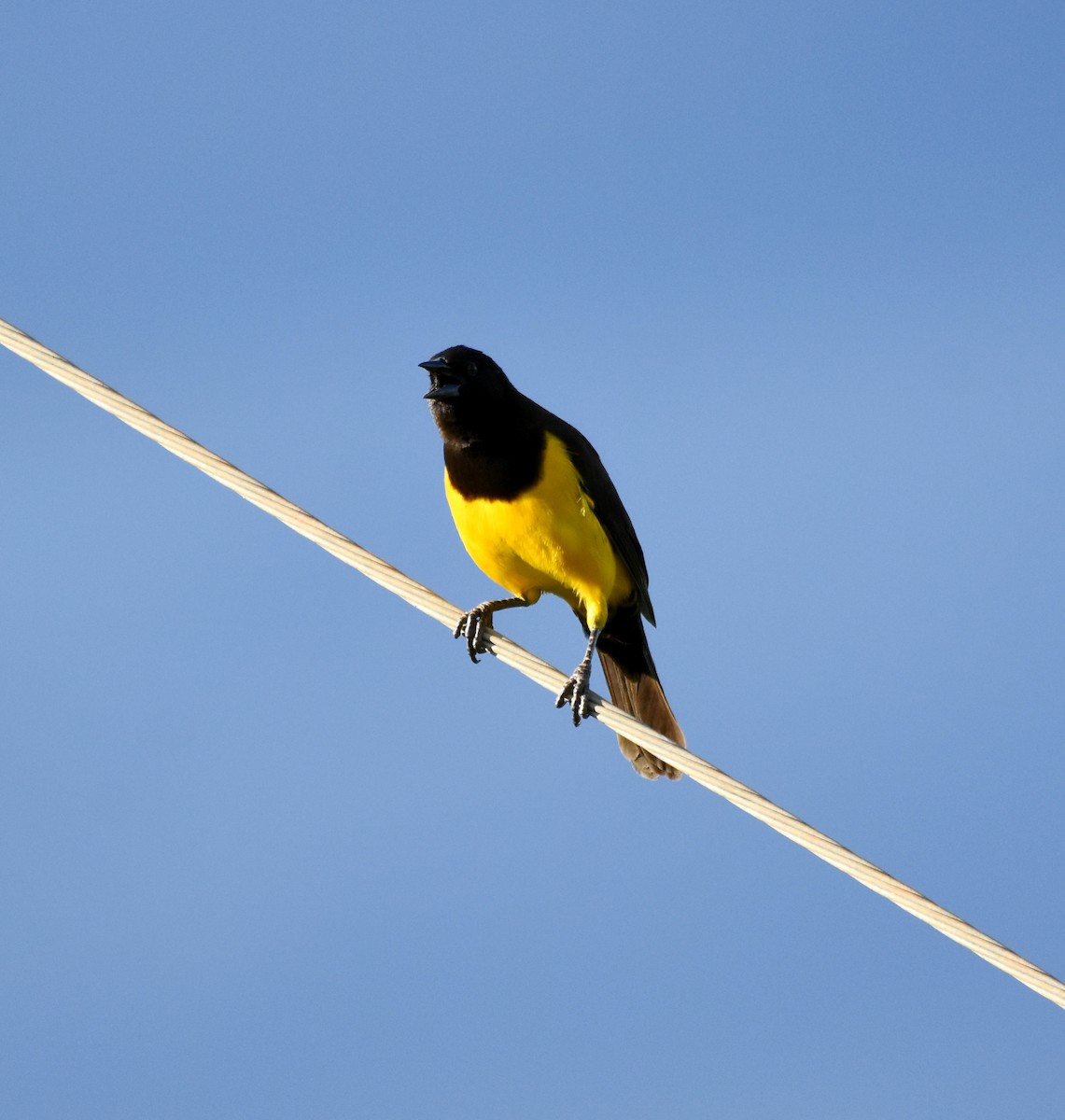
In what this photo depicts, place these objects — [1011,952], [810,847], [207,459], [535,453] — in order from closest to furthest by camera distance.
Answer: [1011,952], [810,847], [207,459], [535,453]

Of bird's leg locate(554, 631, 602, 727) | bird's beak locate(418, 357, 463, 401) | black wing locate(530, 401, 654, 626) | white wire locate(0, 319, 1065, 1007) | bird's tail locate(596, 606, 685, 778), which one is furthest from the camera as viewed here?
bird's tail locate(596, 606, 685, 778)

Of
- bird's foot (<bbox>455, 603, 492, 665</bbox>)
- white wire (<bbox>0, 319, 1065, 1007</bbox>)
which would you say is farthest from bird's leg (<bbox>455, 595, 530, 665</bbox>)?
white wire (<bbox>0, 319, 1065, 1007</bbox>)

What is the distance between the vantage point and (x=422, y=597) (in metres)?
5.58

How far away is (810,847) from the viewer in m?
4.55

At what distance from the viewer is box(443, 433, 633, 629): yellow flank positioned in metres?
7.27

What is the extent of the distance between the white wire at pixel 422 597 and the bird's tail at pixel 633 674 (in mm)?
2000

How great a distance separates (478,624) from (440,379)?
117 cm

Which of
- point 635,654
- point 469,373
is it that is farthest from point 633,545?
point 469,373

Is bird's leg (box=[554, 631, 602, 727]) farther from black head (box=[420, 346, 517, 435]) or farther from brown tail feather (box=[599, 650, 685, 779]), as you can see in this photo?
black head (box=[420, 346, 517, 435])

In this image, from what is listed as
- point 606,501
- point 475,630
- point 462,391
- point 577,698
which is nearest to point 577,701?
point 577,698

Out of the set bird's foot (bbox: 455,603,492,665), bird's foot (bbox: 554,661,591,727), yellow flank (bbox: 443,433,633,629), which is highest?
yellow flank (bbox: 443,433,633,629)

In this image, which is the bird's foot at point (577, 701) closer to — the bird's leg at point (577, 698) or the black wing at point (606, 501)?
the bird's leg at point (577, 698)

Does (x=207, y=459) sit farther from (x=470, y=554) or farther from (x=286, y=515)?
(x=470, y=554)

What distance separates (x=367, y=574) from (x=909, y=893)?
7.09 ft
